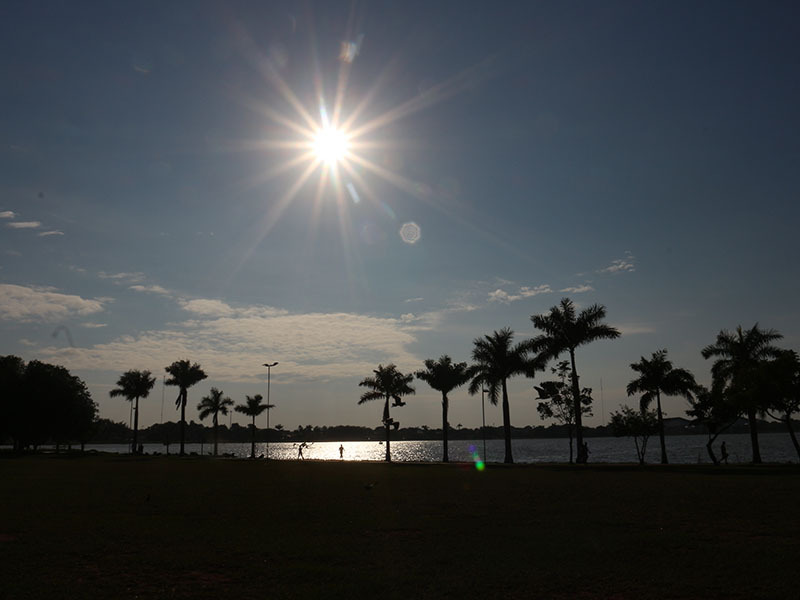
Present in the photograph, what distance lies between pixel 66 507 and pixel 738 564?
20740 millimetres

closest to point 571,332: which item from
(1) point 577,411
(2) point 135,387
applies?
(1) point 577,411

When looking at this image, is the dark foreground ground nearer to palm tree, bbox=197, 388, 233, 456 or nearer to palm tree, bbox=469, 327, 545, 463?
palm tree, bbox=469, 327, 545, 463

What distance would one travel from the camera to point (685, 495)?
77.6 feet

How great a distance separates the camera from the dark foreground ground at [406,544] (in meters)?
10.6

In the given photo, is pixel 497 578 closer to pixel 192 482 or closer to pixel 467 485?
pixel 467 485

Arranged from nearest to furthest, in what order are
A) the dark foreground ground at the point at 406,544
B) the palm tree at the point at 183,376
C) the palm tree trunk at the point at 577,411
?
1. the dark foreground ground at the point at 406,544
2. the palm tree trunk at the point at 577,411
3. the palm tree at the point at 183,376

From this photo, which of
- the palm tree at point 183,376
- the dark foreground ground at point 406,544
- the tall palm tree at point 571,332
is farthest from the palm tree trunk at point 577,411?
the palm tree at point 183,376

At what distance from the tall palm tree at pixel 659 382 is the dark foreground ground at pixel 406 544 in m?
29.5

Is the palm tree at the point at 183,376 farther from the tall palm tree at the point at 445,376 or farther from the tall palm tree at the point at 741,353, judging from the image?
the tall palm tree at the point at 741,353

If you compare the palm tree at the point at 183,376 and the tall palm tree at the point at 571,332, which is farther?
the palm tree at the point at 183,376

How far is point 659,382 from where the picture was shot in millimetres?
54719

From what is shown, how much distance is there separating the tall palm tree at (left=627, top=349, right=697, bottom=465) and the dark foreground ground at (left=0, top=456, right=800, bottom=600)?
29.5m

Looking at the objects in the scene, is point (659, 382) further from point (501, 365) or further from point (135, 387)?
point (135, 387)

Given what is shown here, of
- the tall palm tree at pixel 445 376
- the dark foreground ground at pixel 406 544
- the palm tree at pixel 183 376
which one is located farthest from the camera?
the palm tree at pixel 183 376
